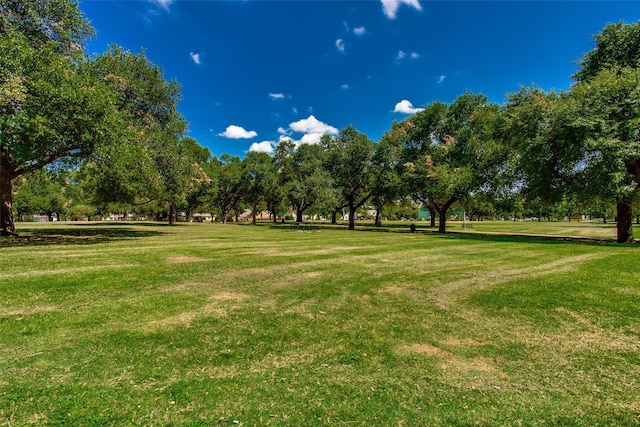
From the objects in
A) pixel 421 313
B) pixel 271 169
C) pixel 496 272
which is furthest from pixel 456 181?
pixel 271 169

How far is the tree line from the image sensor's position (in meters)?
14.8

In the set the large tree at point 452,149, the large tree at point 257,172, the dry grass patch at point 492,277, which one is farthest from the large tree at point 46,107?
the large tree at point 257,172

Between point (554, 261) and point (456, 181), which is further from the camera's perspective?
point (456, 181)

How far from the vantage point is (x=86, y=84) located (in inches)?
629

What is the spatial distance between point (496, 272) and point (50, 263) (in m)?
14.9

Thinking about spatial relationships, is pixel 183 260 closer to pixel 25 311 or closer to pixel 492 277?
pixel 25 311

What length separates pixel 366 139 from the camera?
141ft

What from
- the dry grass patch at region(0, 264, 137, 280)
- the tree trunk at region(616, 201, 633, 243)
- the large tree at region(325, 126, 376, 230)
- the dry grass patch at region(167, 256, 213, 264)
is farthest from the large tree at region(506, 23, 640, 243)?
the dry grass patch at region(0, 264, 137, 280)

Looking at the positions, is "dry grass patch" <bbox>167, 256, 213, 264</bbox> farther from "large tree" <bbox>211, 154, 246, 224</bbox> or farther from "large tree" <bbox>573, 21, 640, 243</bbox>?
"large tree" <bbox>211, 154, 246, 224</bbox>

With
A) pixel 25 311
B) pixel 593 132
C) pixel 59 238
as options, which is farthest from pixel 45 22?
pixel 593 132

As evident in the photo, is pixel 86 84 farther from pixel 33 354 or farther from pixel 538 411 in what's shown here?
pixel 538 411

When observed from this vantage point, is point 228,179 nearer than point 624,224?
No

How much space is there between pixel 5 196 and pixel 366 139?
117 ft

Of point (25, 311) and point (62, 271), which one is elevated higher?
point (62, 271)
